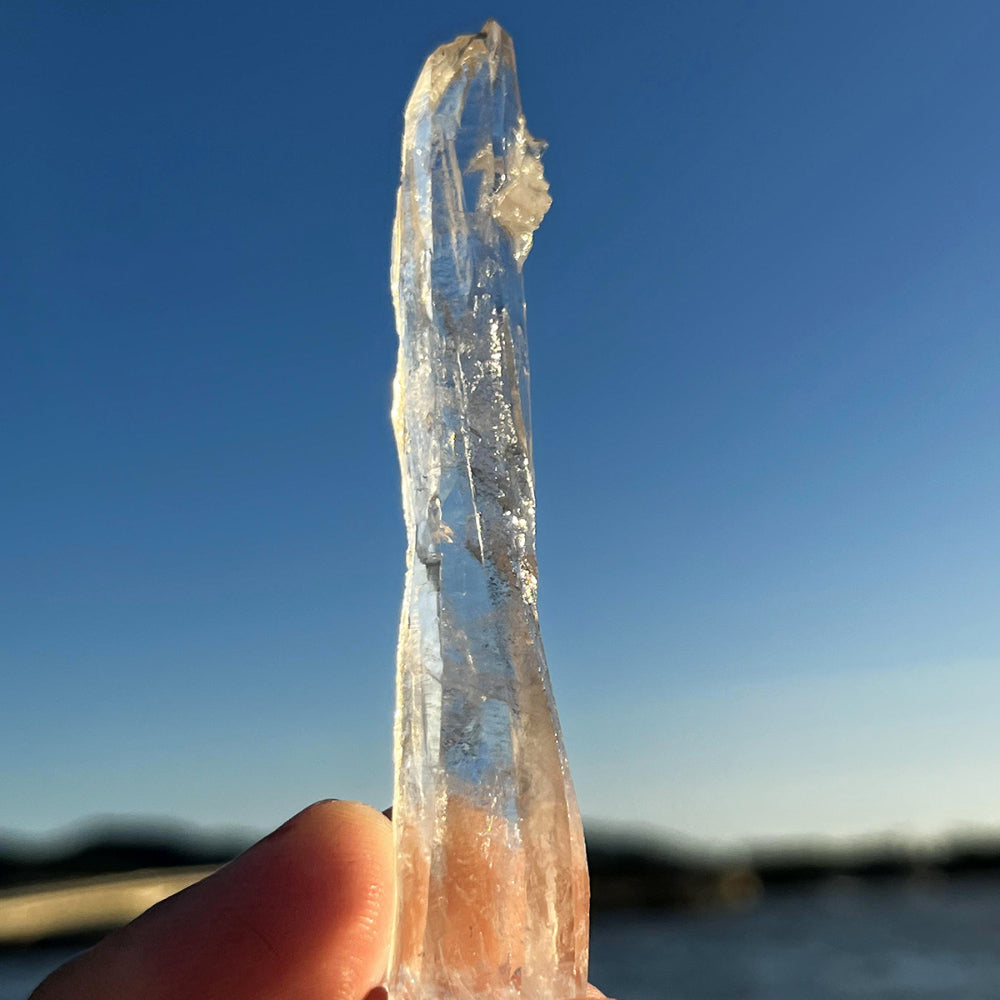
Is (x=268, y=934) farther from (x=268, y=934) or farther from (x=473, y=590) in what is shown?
(x=473, y=590)

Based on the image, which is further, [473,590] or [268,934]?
[268,934]

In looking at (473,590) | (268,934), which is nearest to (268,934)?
(268,934)

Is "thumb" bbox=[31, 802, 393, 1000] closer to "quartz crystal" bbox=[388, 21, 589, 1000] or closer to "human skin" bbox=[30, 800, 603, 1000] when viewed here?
"human skin" bbox=[30, 800, 603, 1000]

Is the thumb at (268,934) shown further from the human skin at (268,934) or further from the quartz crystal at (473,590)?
the quartz crystal at (473,590)

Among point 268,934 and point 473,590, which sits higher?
point 473,590

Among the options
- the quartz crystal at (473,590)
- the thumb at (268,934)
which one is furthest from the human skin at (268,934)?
the quartz crystal at (473,590)

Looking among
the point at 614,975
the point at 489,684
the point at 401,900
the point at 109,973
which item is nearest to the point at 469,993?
the point at 401,900
